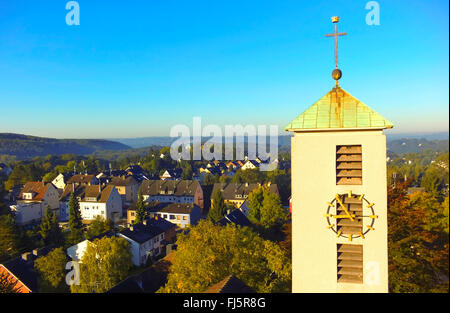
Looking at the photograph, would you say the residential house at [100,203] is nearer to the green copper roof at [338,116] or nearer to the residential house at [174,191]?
the residential house at [174,191]

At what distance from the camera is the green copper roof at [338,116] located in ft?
20.9

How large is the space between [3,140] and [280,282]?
475ft

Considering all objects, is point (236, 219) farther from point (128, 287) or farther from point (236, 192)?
point (236, 192)

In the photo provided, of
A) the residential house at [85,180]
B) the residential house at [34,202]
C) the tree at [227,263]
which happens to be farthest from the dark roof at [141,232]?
the residential house at [85,180]

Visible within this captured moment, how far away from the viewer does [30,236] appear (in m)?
29.3

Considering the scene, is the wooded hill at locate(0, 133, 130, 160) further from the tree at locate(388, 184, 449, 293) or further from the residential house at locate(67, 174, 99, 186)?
the tree at locate(388, 184, 449, 293)

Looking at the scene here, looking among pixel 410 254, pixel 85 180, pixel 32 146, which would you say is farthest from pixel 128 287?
pixel 32 146

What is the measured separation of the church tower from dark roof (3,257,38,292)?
800 inches

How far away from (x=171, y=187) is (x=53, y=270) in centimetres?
3368

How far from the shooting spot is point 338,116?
21.7 ft

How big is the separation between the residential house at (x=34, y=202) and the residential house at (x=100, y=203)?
6.02 meters

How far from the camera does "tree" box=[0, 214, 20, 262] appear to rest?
25.5 meters

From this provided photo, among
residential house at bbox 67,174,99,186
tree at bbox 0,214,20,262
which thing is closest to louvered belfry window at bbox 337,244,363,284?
tree at bbox 0,214,20,262
